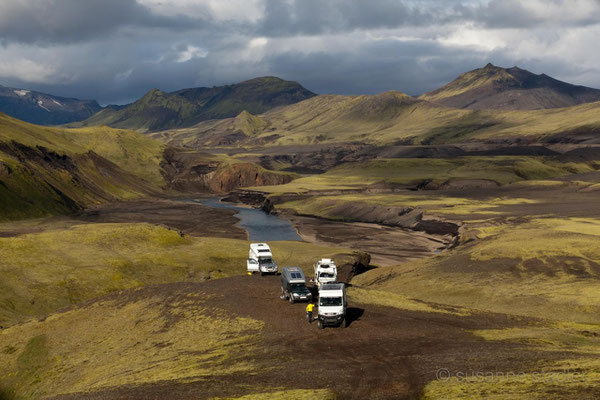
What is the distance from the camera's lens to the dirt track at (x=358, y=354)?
2700cm

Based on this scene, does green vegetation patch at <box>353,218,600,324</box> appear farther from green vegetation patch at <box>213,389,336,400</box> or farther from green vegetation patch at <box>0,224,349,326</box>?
green vegetation patch at <box>213,389,336,400</box>

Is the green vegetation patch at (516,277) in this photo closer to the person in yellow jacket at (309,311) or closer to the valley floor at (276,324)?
the valley floor at (276,324)

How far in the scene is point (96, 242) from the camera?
78438 mm

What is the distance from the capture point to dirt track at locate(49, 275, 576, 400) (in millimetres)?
27000

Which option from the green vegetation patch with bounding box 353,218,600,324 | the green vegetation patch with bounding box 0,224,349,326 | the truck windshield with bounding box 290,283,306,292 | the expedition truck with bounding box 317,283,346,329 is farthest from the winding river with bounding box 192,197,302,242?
the expedition truck with bounding box 317,283,346,329

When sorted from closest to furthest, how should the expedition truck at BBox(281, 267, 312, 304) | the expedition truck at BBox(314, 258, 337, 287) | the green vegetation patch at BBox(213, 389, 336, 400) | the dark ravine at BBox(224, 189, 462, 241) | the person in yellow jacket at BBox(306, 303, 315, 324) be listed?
the green vegetation patch at BBox(213, 389, 336, 400), the person in yellow jacket at BBox(306, 303, 315, 324), the expedition truck at BBox(281, 267, 312, 304), the expedition truck at BBox(314, 258, 337, 287), the dark ravine at BBox(224, 189, 462, 241)

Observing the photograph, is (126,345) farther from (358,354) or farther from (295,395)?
(295,395)

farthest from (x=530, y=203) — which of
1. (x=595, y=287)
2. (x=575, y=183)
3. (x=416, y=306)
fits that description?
(x=416, y=306)

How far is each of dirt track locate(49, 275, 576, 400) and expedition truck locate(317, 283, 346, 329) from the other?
77 cm

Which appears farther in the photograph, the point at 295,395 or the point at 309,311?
the point at 309,311

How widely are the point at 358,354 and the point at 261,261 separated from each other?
26265 mm

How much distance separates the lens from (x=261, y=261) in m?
56.9

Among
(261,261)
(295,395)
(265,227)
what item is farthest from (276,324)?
(265,227)

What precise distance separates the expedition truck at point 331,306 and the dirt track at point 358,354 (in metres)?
0.77
